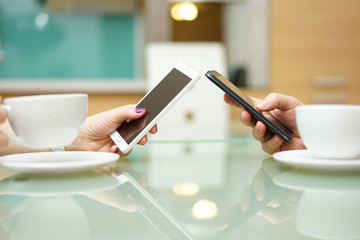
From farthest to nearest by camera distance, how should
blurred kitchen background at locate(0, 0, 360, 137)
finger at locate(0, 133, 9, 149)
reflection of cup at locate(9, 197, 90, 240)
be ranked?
blurred kitchen background at locate(0, 0, 360, 137) → finger at locate(0, 133, 9, 149) → reflection of cup at locate(9, 197, 90, 240)

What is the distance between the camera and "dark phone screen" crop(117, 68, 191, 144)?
751mm

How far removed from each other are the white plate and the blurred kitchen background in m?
1.78

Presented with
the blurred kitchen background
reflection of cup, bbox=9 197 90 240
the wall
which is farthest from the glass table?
the wall

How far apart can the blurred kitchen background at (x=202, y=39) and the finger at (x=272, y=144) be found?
65.0 inches

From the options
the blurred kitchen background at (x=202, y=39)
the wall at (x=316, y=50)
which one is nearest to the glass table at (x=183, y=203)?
the blurred kitchen background at (x=202, y=39)

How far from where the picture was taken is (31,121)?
60cm

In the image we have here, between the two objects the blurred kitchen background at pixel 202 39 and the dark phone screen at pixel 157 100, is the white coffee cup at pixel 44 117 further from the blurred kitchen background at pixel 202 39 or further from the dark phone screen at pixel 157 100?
the blurred kitchen background at pixel 202 39

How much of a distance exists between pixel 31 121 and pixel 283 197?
0.35 meters

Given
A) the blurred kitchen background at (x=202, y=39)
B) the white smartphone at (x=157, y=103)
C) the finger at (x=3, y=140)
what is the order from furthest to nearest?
the blurred kitchen background at (x=202, y=39) < the white smartphone at (x=157, y=103) < the finger at (x=3, y=140)

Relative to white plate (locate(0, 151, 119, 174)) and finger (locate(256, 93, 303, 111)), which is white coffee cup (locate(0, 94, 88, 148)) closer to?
white plate (locate(0, 151, 119, 174))

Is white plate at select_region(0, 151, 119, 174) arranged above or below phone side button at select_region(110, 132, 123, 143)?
above

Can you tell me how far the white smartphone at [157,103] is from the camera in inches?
29.2

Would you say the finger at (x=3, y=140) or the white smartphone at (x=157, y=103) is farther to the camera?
the white smartphone at (x=157, y=103)

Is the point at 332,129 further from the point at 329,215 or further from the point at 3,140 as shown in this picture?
the point at 3,140
